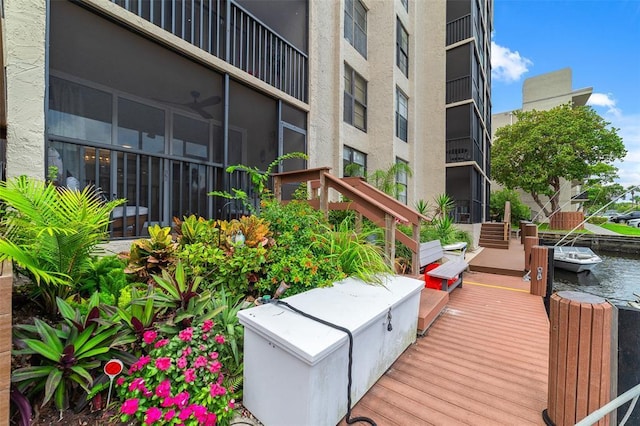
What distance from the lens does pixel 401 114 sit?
11.8 m

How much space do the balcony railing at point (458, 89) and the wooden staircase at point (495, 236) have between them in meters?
6.20

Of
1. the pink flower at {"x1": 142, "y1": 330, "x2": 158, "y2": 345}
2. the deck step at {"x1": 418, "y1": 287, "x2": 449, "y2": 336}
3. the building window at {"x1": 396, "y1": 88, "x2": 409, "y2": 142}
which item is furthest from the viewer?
the building window at {"x1": 396, "y1": 88, "x2": 409, "y2": 142}

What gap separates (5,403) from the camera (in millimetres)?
1345

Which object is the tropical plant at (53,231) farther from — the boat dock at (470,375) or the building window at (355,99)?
the building window at (355,99)

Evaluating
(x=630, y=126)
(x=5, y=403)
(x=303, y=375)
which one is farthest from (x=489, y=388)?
(x=630, y=126)

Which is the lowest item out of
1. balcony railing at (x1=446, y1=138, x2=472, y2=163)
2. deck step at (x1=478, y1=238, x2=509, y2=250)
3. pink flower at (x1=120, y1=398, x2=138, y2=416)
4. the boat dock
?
the boat dock

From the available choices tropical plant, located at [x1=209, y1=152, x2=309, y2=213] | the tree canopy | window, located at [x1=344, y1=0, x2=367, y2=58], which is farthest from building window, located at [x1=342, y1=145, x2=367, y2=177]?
the tree canopy

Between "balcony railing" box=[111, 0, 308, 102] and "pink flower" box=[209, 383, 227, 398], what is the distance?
4944 millimetres

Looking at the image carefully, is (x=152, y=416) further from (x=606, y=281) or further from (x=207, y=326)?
(x=606, y=281)

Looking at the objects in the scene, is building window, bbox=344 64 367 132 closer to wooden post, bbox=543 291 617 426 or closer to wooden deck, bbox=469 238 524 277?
wooden deck, bbox=469 238 524 277

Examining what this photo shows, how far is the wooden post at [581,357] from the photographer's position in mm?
1780

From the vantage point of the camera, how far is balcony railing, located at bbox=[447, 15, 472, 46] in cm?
1252

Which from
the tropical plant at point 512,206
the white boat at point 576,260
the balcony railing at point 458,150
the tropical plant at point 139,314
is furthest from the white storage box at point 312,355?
the tropical plant at point 512,206

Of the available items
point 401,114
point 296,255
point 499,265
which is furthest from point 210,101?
point 401,114
